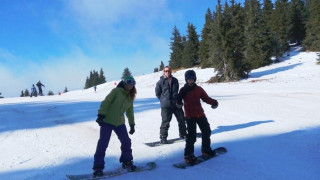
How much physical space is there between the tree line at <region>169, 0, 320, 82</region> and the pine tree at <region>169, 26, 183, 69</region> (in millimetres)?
9183

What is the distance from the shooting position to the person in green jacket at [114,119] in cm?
579

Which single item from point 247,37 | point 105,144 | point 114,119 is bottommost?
point 105,144

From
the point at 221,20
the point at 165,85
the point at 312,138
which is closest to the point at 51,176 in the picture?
the point at 165,85

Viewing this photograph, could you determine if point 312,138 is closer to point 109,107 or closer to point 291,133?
point 291,133

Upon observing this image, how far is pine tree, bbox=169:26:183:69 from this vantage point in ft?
248

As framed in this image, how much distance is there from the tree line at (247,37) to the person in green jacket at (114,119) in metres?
31.3

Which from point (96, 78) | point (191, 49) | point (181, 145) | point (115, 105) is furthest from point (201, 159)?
point (96, 78)

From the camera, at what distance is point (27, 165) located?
22.5 ft

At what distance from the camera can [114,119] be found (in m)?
5.93

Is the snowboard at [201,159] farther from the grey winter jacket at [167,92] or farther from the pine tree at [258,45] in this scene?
the pine tree at [258,45]

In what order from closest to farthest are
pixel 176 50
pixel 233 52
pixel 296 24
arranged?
pixel 233 52, pixel 296 24, pixel 176 50

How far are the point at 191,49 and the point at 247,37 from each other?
19495mm

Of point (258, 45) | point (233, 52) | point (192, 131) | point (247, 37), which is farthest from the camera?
point (247, 37)

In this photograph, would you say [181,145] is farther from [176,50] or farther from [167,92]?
[176,50]
